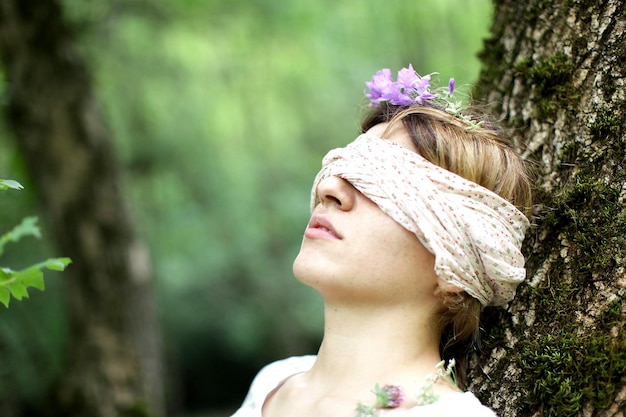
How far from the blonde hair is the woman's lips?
0.40 m

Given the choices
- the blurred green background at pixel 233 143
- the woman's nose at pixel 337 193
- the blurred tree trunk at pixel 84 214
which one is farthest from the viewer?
the blurred green background at pixel 233 143

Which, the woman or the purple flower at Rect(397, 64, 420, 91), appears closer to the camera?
the woman

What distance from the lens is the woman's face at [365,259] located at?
2.29 meters

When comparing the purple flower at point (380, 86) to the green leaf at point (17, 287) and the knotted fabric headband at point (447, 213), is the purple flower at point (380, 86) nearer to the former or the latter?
the knotted fabric headband at point (447, 213)

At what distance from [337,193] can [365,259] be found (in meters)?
0.26

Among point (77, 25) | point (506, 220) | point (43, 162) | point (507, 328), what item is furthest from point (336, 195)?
point (77, 25)

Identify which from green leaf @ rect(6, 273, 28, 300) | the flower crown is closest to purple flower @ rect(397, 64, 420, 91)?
the flower crown

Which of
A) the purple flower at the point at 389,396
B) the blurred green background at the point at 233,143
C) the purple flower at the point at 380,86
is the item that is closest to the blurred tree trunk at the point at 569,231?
the purple flower at the point at 389,396

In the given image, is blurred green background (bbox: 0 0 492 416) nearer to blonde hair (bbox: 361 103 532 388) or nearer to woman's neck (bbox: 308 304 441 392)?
blonde hair (bbox: 361 103 532 388)

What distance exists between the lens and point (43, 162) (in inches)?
254

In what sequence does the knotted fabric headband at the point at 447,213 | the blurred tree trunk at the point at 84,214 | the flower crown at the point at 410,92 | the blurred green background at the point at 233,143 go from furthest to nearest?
the blurred green background at the point at 233,143, the blurred tree trunk at the point at 84,214, the flower crown at the point at 410,92, the knotted fabric headband at the point at 447,213

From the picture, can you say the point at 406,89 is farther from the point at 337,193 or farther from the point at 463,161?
the point at 337,193

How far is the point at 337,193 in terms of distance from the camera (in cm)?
239

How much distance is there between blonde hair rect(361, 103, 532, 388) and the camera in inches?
93.7
